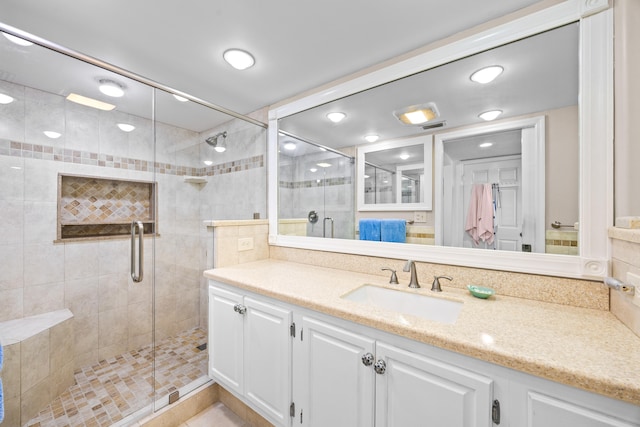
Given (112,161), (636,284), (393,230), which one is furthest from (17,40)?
(636,284)

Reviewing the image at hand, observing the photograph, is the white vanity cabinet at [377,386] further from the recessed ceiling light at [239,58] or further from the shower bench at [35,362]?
the shower bench at [35,362]

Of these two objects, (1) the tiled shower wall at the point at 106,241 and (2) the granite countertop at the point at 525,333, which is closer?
(2) the granite countertop at the point at 525,333

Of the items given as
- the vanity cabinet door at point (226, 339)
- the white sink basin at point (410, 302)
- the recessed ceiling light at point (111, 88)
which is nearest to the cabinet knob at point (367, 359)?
the white sink basin at point (410, 302)

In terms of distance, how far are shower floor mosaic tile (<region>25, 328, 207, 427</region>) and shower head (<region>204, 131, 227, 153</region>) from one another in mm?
1759

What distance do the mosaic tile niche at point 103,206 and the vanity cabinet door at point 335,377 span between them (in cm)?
177

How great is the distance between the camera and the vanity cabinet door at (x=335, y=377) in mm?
993

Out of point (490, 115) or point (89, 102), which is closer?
point (490, 115)

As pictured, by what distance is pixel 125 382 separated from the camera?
5.94ft

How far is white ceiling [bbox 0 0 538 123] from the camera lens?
1.20 metres

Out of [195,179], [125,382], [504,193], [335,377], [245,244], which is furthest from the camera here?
[195,179]

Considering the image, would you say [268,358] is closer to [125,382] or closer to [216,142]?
[125,382]

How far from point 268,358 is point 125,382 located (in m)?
1.36

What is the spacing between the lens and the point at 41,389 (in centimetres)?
158

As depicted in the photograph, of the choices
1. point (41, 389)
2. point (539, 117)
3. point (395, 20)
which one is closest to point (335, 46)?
point (395, 20)
